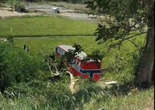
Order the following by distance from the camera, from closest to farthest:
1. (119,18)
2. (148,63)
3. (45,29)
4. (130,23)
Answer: (148,63) → (119,18) → (130,23) → (45,29)

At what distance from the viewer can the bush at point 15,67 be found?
691 centimetres

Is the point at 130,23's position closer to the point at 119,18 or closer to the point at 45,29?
the point at 119,18

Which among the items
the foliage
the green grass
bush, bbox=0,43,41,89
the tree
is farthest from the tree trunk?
the green grass

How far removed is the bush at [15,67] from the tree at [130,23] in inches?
96.1

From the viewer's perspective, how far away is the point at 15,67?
23.6 ft

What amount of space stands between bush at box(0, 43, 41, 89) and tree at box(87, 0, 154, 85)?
2.44 meters

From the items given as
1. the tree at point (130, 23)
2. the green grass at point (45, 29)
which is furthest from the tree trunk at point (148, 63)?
the green grass at point (45, 29)

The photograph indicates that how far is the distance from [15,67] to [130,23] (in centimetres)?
296

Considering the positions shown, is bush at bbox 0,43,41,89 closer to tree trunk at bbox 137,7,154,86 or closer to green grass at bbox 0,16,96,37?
tree trunk at bbox 137,7,154,86

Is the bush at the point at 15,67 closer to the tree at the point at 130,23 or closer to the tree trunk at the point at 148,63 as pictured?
the tree at the point at 130,23

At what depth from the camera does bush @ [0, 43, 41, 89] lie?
691 centimetres

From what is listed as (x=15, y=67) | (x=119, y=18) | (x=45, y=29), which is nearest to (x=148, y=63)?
(x=119, y=18)

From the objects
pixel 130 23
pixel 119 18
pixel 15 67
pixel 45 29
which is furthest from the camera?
pixel 45 29

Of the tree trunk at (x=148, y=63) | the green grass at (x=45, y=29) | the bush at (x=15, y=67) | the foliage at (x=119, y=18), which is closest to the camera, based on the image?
the tree trunk at (x=148, y=63)
